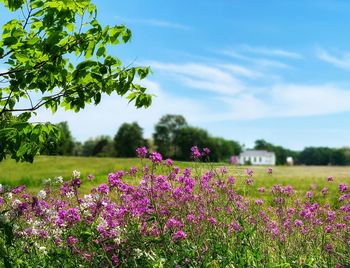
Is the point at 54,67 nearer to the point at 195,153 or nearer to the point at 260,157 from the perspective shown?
the point at 195,153

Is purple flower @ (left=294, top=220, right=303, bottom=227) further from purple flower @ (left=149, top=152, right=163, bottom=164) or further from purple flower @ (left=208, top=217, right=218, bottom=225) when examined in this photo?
purple flower @ (left=149, top=152, right=163, bottom=164)

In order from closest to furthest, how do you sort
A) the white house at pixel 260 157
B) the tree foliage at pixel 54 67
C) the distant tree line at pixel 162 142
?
the tree foliage at pixel 54 67 → the distant tree line at pixel 162 142 → the white house at pixel 260 157

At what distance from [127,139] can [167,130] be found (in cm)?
2142

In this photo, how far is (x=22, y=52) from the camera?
6402 millimetres

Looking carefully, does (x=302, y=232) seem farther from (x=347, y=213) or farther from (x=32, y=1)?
(x=32, y=1)

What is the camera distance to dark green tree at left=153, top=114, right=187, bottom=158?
129 meters

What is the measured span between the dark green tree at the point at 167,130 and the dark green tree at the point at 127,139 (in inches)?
334

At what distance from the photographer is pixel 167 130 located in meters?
137

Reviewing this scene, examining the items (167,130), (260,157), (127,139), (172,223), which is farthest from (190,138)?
(172,223)

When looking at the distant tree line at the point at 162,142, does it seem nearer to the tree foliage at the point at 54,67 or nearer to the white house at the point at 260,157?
the white house at the point at 260,157

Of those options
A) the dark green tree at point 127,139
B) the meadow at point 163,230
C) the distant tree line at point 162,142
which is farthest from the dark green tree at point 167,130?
the meadow at point 163,230

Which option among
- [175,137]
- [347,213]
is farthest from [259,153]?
[347,213]

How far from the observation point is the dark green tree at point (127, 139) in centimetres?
11625

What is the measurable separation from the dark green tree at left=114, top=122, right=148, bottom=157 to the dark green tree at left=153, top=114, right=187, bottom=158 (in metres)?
8.48
